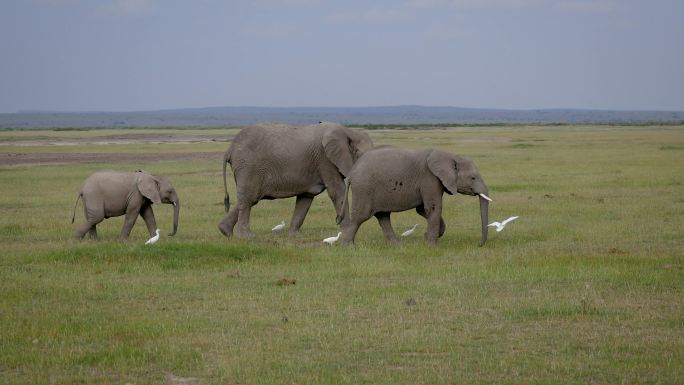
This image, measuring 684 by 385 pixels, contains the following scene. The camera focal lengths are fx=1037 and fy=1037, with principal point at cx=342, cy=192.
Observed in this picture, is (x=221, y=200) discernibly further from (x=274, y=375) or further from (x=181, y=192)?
(x=274, y=375)

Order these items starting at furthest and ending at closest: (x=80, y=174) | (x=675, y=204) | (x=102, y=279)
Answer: (x=80, y=174) → (x=675, y=204) → (x=102, y=279)

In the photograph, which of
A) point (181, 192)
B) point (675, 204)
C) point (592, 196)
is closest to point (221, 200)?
point (181, 192)

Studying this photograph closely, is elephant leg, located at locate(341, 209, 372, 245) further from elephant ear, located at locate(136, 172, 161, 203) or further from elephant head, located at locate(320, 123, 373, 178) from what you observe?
elephant ear, located at locate(136, 172, 161, 203)

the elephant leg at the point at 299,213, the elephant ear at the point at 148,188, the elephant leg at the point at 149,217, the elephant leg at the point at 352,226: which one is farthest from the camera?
the elephant leg at the point at 299,213

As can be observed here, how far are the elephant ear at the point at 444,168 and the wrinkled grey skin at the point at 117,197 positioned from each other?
182 inches

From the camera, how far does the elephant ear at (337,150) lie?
1886 cm

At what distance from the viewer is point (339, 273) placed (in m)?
14.3

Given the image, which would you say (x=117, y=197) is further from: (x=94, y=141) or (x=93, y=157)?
(x=94, y=141)

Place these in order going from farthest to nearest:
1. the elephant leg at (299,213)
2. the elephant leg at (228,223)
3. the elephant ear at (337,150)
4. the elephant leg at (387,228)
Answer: the elephant leg at (299,213) < the elephant leg at (228,223) < the elephant ear at (337,150) < the elephant leg at (387,228)

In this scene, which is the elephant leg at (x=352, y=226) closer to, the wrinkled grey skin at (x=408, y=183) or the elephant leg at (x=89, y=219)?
the wrinkled grey skin at (x=408, y=183)

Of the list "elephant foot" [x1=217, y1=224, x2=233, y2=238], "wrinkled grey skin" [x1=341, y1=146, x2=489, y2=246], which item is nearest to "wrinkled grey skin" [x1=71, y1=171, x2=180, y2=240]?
"elephant foot" [x1=217, y1=224, x2=233, y2=238]

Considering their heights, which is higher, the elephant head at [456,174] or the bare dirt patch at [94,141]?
the elephant head at [456,174]

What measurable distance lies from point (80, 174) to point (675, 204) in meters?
21.2

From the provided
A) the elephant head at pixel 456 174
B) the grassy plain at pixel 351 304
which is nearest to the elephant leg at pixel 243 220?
the grassy plain at pixel 351 304
